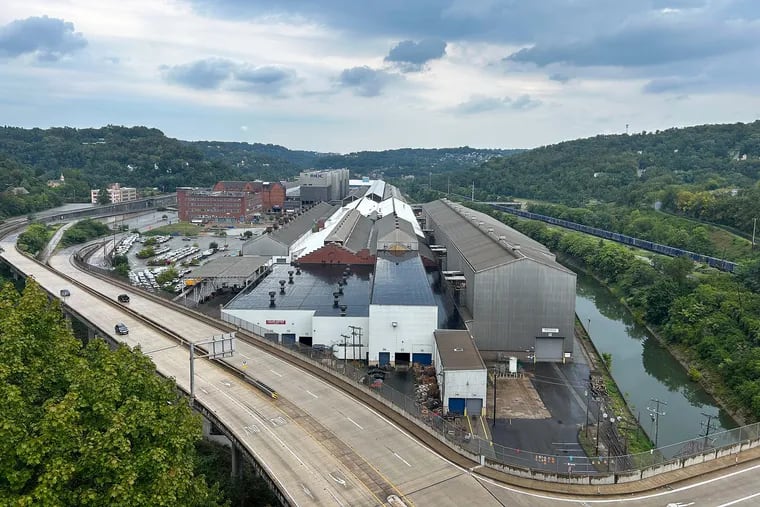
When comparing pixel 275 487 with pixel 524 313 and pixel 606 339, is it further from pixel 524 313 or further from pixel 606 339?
pixel 606 339

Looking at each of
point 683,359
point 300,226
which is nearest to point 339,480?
point 683,359

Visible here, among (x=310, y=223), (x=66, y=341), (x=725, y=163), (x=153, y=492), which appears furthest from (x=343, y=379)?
(x=725, y=163)

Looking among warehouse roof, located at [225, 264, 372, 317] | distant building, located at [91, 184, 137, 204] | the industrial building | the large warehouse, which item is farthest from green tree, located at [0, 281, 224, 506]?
distant building, located at [91, 184, 137, 204]

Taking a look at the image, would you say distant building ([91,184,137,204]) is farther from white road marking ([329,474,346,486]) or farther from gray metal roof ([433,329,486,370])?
white road marking ([329,474,346,486])

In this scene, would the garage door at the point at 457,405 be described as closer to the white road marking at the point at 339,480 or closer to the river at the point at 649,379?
the river at the point at 649,379

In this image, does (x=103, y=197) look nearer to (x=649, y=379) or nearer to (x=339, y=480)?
(x=649, y=379)
